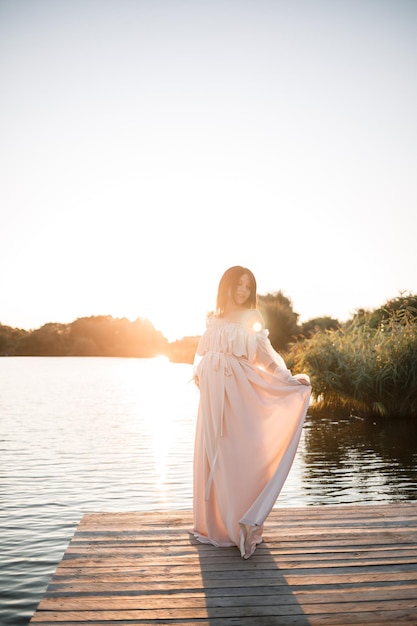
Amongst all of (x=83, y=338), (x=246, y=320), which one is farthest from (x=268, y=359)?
(x=83, y=338)

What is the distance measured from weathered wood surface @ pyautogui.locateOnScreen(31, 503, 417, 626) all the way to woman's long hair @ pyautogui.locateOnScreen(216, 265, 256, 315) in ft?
6.02

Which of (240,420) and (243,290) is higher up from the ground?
(243,290)

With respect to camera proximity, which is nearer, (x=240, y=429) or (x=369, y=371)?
(x=240, y=429)

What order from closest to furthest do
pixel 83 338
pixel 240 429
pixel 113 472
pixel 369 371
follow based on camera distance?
pixel 240 429 → pixel 113 472 → pixel 369 371 → pixel 83 338

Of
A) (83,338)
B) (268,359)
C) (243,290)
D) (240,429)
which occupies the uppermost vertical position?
(83,338)

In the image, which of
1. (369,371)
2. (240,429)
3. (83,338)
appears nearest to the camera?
(240,429)

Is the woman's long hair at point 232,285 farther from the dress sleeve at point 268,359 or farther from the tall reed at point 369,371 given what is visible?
the tall reed at point 369,371

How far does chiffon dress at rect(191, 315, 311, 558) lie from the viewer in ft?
14.7

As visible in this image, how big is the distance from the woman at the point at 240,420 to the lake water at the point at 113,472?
161 centimetres

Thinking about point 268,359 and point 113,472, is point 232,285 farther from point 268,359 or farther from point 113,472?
point 113,472

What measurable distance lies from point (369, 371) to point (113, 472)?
7.35m

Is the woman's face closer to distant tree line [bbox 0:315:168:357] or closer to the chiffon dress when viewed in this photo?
the chiffon dress

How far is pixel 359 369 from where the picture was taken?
1495 cm

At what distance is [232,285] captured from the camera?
15.9ft
